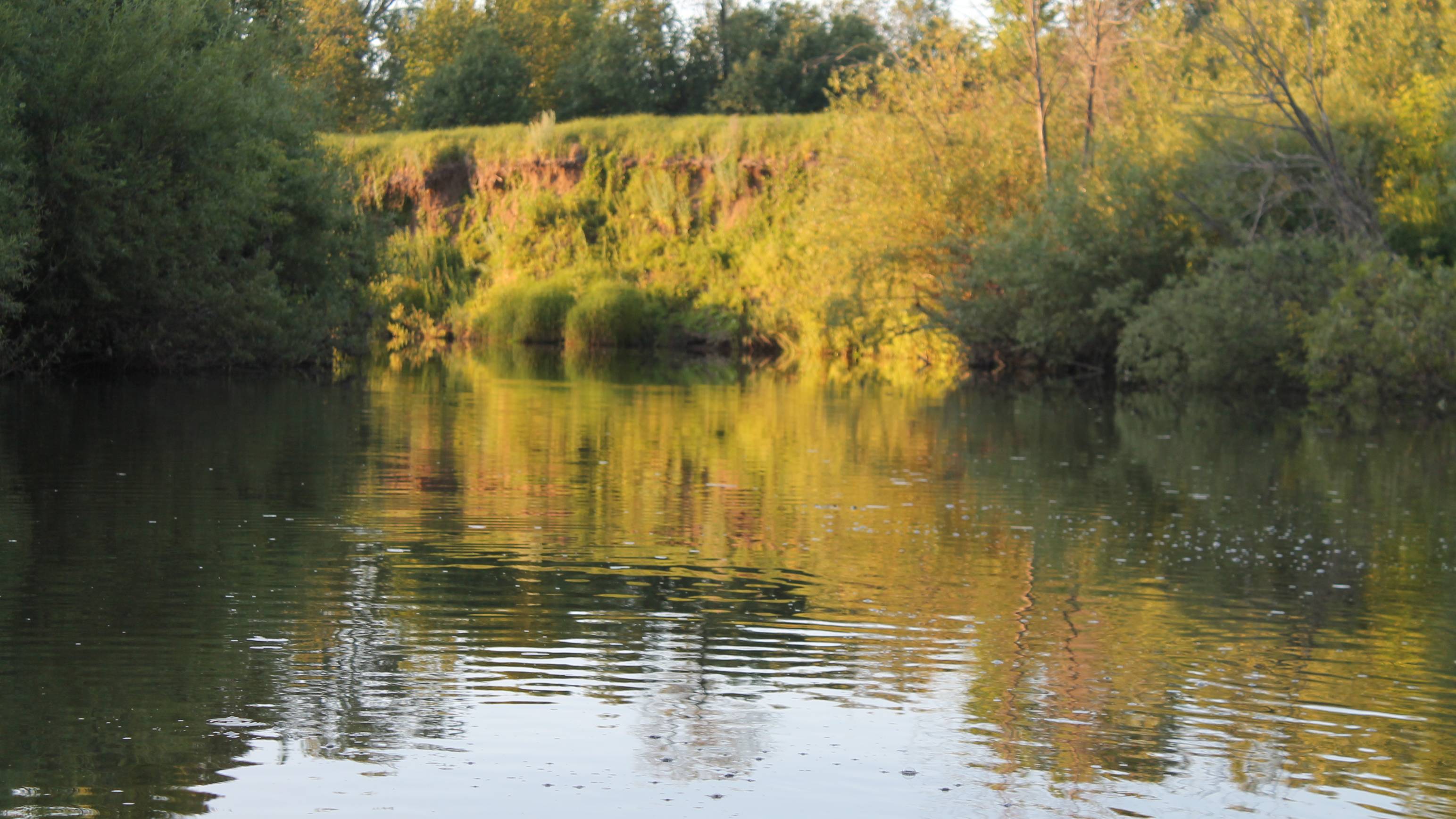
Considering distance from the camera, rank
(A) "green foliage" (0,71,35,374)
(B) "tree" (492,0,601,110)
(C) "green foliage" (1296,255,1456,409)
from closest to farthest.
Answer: (A) "green foliage" (0,71,35,374) → (C) "green foliage" (1296,255,1456,409) → (B) "tree" (492,0,601,110)

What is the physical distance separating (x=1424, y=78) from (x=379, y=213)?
38.5 metres

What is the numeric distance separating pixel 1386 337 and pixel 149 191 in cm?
1854

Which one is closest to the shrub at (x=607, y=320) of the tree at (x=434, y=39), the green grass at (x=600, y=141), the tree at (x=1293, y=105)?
the green grass at (x=600, y=141)

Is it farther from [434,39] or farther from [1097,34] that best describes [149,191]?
[434,39]

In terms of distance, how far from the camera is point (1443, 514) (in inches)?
516

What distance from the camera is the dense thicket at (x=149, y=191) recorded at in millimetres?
22594

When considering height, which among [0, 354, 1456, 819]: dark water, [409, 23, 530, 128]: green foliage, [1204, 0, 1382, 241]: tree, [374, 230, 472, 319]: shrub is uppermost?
[409, 23, 530, 128]: green foliage

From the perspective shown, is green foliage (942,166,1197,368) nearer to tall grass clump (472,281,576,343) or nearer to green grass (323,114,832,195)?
green grass (323,114,832,195)

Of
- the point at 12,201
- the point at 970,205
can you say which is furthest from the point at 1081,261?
the point at 12,201

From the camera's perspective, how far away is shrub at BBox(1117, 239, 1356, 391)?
90.8 ft

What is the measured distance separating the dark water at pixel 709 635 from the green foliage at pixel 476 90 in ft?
166

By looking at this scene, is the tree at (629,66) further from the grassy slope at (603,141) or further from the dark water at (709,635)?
the dark water at (709,635)

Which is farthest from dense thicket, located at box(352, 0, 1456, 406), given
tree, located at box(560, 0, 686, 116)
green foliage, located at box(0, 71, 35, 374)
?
tree, located at box(560, 0, 686, 116)

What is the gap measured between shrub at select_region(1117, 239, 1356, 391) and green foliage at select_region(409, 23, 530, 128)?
40691mm
